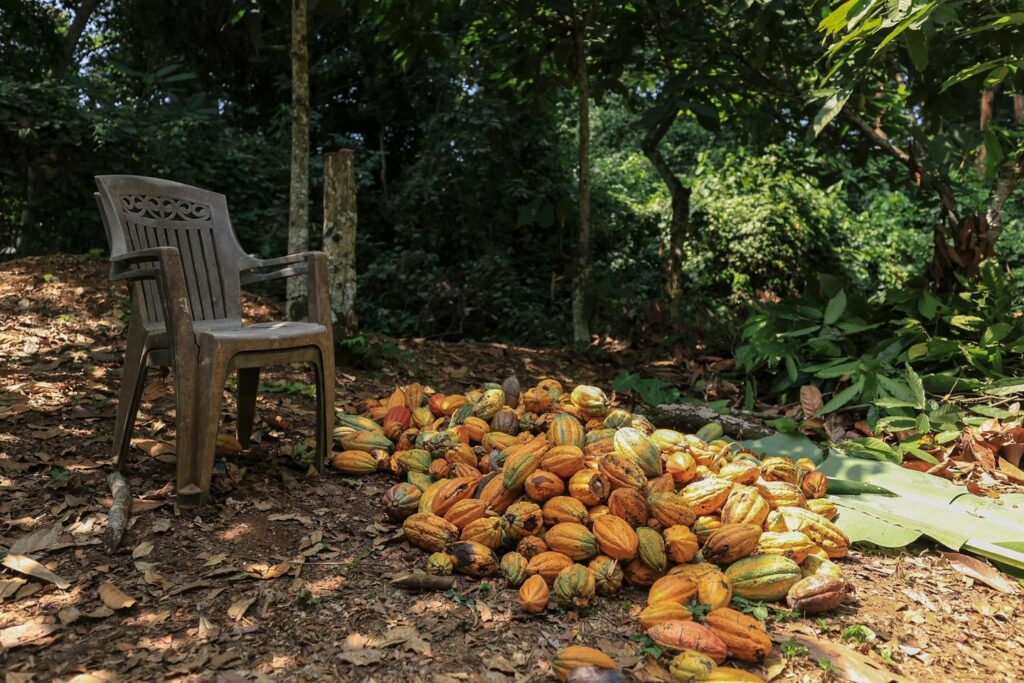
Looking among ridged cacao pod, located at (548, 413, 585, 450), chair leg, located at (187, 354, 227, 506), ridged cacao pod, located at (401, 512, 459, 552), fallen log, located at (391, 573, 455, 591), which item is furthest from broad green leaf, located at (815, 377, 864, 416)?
chair leg, located at (187, 354, 227, 506)

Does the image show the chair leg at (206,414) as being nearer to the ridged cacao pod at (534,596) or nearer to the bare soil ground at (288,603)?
the bare soil ground at (288,603)

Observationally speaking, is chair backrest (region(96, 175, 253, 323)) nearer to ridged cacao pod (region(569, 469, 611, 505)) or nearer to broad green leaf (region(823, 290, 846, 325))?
ridged cacao pod (region(569, 469, 611, 505))

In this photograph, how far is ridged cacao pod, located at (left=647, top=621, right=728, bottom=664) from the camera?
1.72 meters

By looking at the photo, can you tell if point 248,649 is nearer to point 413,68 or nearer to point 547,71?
point 547,71

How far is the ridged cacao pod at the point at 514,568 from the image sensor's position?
2.10 m

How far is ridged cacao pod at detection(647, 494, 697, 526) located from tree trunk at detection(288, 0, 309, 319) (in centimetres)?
283

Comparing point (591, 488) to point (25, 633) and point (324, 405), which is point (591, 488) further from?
point (25, 633)

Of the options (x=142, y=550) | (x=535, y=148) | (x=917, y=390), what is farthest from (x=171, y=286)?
(x=535, y=148)

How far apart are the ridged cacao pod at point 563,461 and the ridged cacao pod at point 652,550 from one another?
0.34 metres

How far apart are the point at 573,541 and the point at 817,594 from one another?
69 cm

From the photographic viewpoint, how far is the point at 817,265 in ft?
26.7

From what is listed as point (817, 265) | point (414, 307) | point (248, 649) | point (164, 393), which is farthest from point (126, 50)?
point (248, 649)

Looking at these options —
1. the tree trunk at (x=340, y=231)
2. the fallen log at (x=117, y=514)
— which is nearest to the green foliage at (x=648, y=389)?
the tree trunk at (x=340, y=231)

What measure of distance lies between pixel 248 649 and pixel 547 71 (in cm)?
474
